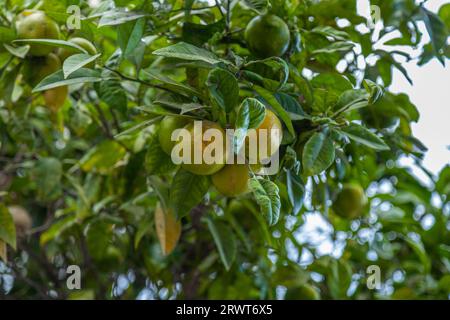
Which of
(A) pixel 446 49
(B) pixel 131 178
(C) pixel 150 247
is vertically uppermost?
(A) pixel 446 49

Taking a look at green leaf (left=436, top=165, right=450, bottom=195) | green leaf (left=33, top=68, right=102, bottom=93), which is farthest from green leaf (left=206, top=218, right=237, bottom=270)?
green leaf (left=436, top=165, right=450, bottom=195)

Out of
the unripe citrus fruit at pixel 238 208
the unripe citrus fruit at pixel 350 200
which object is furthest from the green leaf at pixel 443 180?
the unripe citrus fruit at pixel 238 208

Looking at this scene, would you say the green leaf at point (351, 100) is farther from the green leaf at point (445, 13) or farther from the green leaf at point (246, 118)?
the green leaf at point (445, 13)

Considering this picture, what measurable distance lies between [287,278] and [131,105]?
0.47 metres

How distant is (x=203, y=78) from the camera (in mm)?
867

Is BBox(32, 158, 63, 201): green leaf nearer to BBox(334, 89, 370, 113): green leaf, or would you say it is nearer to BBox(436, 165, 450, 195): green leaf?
BBox(334, 89, 370, 113): green leaf

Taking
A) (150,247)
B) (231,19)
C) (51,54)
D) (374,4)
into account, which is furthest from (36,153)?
(374,4)

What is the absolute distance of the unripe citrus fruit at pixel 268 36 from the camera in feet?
2.87

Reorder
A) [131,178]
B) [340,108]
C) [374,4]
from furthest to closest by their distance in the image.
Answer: [131,178], [374,4], [340,108]

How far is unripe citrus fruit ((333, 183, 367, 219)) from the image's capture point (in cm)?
122

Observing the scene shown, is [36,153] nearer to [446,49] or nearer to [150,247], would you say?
[150,247]

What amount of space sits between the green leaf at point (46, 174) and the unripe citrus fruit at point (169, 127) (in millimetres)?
598

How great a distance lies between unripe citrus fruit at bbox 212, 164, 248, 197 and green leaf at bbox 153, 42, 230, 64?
0.14 meters

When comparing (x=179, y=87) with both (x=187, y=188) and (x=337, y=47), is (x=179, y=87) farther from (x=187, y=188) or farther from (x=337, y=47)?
(x=337, y=47)
